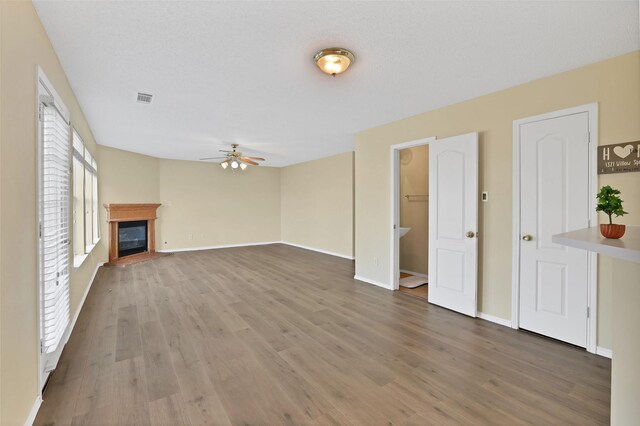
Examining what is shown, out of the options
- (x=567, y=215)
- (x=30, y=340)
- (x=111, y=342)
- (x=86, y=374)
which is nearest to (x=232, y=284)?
(x=111, y=342)

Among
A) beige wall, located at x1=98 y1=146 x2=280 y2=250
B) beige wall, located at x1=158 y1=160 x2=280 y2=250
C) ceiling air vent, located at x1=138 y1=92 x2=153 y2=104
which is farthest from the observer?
beige wall, located at x1=158 y1=160 x2=280 y2=250

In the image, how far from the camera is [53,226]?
7.48 feet

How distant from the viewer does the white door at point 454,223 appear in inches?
132

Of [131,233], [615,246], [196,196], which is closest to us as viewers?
[615,246]

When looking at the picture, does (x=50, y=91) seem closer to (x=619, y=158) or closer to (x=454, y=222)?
(x=454, y=222)

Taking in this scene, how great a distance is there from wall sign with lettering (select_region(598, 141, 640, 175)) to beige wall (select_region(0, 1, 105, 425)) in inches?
166

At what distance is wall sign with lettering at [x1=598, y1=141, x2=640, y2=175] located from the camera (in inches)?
92.8

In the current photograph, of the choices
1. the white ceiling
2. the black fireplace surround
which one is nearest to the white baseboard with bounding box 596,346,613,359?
the white ceiling

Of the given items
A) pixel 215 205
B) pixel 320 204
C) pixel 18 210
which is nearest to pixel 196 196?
pixel 215 205

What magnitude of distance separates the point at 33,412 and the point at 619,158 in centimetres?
471

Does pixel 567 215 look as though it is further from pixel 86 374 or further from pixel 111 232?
pixel 111 232

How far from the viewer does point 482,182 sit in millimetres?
3346

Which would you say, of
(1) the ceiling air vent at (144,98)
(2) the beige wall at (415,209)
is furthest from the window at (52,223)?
(2) the beige wall at (415,209)

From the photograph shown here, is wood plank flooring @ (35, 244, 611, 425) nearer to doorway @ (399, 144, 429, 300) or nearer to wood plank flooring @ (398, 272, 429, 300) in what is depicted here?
wood plank flooring @ (398, 272, 429, 300)
